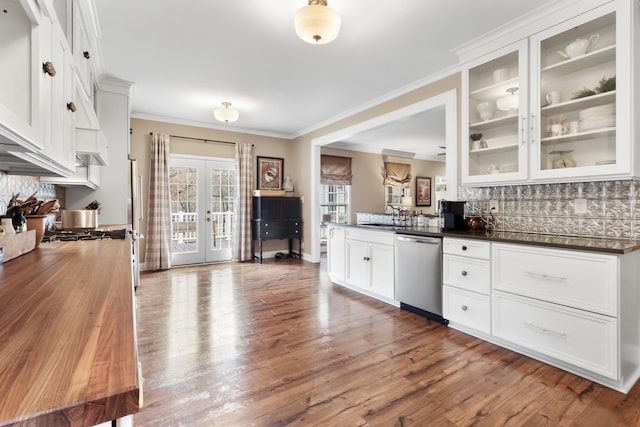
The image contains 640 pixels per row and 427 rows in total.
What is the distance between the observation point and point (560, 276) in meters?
2.07

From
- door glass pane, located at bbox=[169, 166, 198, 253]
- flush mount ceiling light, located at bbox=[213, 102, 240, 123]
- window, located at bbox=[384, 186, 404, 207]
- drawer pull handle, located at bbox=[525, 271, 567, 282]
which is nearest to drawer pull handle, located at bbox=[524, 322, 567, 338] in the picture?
drawer pull handle, located at bbox=[525, 271, 567, 282]

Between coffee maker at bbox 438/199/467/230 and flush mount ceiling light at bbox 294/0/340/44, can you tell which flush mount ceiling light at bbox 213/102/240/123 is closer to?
flush mount ceiling light at bbox 294/0/340/44

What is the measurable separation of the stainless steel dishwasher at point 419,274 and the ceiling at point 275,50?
1.86 metres

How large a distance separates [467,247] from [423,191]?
21.4ft

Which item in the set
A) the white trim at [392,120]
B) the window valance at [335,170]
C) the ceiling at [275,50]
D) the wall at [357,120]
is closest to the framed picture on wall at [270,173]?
the wall at [357,120]

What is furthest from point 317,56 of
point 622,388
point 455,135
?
point 622,388

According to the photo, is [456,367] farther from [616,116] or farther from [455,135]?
[455,135]

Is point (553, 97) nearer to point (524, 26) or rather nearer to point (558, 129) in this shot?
point (558, 129)

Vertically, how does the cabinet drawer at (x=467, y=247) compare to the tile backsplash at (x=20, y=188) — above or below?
below

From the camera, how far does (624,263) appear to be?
6.18ft

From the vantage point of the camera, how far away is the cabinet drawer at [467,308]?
8.21 feet

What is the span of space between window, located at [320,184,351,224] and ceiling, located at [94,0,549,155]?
2.77 meters

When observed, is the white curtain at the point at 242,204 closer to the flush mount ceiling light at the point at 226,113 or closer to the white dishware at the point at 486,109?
the flush mount ceiling light at the point at 226,113

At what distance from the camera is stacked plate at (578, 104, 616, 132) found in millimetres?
2143
